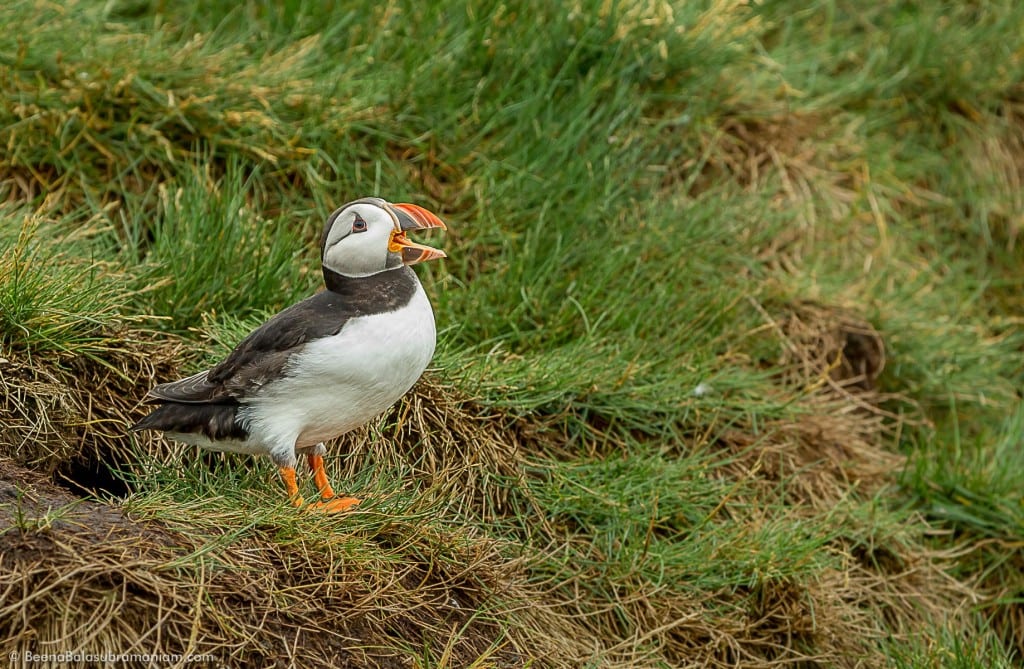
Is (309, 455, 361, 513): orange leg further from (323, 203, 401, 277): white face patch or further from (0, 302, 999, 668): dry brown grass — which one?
(323, 203, 401, 277): white face patch

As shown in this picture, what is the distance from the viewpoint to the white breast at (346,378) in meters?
3.46

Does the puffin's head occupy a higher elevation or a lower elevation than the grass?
higher

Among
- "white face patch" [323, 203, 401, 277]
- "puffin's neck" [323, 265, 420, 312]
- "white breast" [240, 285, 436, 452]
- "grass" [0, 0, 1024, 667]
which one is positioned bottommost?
"grass" [0, 0, 1024, 667]

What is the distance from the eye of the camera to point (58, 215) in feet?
16.8

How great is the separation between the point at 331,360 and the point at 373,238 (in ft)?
1.26

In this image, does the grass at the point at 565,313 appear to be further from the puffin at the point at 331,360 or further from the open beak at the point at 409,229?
the open beak at the point at 409,229

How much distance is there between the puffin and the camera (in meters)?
3.49

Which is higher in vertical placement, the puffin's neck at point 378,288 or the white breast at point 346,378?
the puffin's neck at point 378,288

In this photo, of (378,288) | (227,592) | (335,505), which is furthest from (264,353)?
(227,592)

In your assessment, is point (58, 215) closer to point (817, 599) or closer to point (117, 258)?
point (117, 258)

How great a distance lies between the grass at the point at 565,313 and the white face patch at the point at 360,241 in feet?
2.27

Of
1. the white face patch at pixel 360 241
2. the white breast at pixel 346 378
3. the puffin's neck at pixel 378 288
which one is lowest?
the white breast at pixel 346 378

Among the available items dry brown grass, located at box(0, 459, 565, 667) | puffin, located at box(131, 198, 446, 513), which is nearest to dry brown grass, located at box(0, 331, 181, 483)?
dry brown grass, located at box(0, 459, 565, 667)

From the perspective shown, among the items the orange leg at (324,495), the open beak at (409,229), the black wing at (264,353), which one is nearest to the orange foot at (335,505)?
the orange leg at (324,495)
